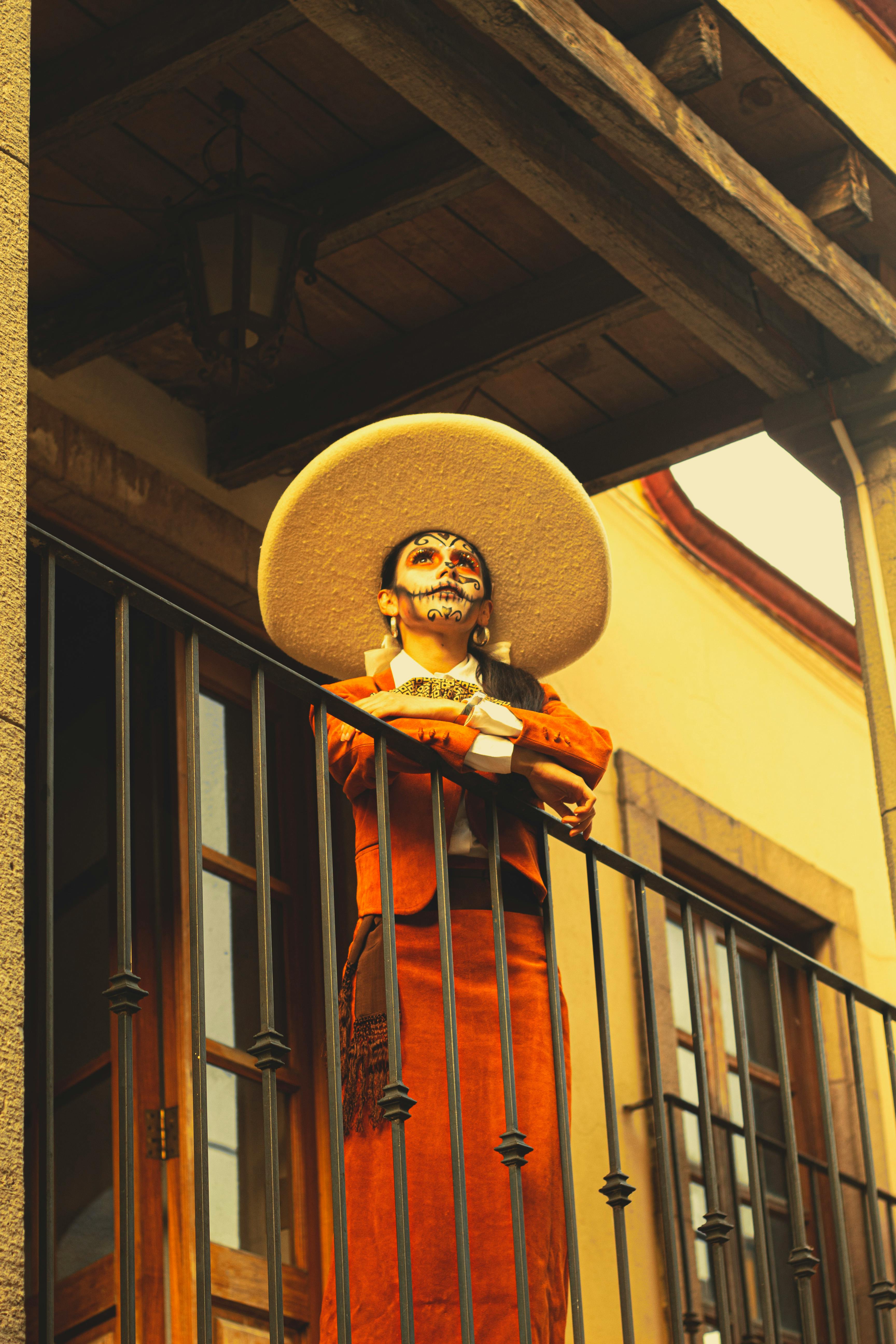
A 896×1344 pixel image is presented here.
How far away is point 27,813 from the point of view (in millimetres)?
5688

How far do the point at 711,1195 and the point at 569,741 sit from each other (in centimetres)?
96

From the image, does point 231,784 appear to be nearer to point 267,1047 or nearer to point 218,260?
point 218,260

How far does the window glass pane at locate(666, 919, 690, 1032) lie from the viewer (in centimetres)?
739

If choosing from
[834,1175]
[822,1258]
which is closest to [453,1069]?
[834,1175]

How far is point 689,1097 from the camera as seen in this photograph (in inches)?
283

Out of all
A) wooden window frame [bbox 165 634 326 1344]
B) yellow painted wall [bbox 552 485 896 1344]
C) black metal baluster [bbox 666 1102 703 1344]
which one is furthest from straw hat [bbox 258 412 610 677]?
black metal baluster [bbox 666 1102 703 1344]

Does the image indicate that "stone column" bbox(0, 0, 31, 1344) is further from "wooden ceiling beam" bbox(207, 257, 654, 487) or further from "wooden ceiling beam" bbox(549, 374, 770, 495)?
"wooden ceiling beam" bbox(549, 374, 770, 495)

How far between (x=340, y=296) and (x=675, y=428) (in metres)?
1.25

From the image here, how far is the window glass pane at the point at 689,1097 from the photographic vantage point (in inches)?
272

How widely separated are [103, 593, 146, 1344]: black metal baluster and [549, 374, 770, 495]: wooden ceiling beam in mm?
3639

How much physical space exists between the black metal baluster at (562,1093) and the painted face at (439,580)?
1.71 feet

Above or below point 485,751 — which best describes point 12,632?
below

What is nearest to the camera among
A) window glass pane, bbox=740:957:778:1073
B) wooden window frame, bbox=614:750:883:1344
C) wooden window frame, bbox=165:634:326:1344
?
wooden window frame, bbox=165:634:326:1344

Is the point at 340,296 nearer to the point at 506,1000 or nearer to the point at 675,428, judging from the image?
the point at 675,428
